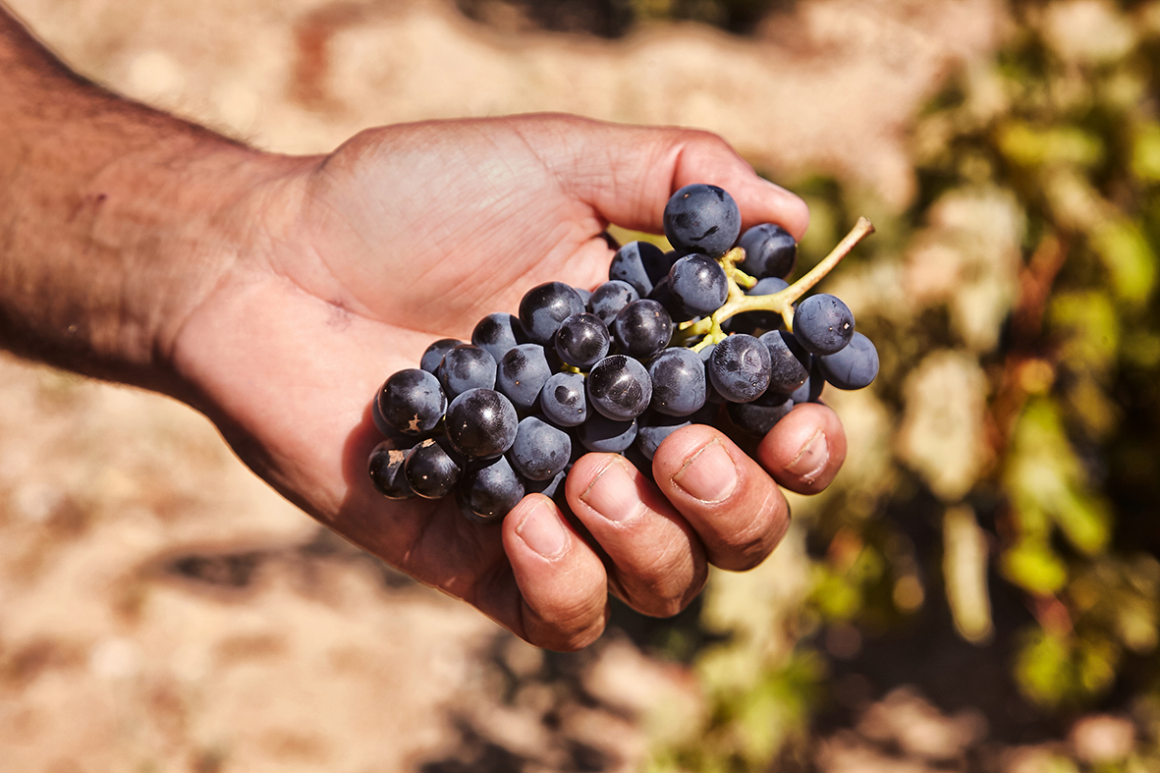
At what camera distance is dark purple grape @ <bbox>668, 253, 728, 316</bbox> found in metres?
1.64

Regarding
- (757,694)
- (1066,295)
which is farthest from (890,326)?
(757,694)

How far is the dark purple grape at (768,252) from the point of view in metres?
1.87

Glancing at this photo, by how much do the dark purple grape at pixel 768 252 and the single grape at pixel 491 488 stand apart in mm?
765

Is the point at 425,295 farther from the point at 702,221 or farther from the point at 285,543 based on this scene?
the point at 285,543

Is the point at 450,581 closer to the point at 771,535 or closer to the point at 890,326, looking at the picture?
the point at 771,535

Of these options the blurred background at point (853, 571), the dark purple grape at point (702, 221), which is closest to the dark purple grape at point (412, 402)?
the dark purple grape at point (702, 221)

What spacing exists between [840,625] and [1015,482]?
1.18m

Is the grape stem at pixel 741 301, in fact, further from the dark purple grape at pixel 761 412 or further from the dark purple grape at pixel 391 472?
the dark purple grape at pixel 391 472

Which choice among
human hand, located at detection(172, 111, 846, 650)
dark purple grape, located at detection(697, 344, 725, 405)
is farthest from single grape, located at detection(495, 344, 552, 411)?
human hand, located at detection(172, 111, 846, 650)

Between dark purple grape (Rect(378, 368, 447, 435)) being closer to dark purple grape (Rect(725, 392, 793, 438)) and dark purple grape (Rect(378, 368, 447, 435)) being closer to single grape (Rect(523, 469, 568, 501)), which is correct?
single grape (Rect(523, 469, 568, 501))

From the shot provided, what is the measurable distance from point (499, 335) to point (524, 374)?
0.47 ft

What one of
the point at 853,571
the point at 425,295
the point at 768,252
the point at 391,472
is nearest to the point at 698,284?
the point at 768,252

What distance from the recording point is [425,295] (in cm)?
225

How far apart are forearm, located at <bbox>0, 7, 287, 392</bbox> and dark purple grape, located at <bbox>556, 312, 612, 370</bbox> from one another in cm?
120
